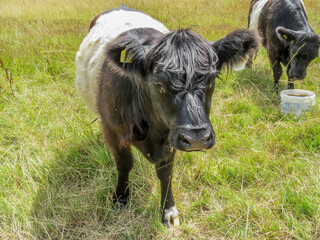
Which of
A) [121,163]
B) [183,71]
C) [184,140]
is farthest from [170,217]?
[183,71]

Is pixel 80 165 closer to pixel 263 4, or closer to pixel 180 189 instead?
pixel 180 189

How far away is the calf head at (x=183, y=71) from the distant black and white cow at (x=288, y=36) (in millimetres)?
1960

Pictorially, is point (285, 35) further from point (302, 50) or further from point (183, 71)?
point (183, 71)

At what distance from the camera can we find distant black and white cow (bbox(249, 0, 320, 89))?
4.17 metres

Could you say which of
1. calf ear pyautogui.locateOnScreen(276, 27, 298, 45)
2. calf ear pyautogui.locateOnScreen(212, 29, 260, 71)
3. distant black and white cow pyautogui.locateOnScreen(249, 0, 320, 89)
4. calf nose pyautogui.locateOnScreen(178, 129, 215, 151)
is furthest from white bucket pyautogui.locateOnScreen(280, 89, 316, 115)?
calf nose pyautogui.locateOnScreen(178, 129, 215, 151)

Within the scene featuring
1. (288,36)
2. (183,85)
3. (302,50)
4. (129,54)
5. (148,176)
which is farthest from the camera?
(288,36)

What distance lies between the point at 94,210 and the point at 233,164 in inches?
50.1

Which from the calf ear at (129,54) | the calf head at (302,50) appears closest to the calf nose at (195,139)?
the calf ear at (129,54)

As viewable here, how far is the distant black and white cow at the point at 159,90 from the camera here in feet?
5.44

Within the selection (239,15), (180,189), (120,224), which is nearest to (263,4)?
(239,15)

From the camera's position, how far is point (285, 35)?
4441 mm

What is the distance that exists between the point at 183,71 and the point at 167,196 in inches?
44.8

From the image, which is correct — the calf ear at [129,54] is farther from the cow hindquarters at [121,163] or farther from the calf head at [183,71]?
the cow hindquarters at [121,163]

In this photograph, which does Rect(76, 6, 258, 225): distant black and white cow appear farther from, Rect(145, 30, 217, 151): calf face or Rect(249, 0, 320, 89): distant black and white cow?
Rect(249, 0, 320, 89): distant black and white cow
